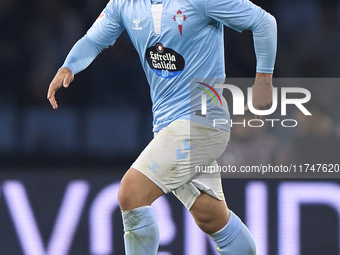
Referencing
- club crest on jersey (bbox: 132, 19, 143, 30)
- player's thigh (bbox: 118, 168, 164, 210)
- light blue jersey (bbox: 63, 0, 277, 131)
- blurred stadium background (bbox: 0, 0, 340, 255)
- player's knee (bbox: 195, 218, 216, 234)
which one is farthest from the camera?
blurred stadium background (bbox: 0, 0, 340, 255)

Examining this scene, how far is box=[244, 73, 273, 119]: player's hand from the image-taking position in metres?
3.27

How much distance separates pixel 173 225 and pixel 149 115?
656 mm

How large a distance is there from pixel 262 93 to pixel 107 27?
81cm

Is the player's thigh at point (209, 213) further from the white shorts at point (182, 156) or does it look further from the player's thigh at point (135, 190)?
the player's thigh at point (135, 190)

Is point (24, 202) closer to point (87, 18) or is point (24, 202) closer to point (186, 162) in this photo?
point (87, 18)

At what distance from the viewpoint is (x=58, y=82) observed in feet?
11.0

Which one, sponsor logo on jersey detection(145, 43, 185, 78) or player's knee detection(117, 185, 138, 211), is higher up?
→ sponsor logo on jersey detection(145, 43, 185, 78)

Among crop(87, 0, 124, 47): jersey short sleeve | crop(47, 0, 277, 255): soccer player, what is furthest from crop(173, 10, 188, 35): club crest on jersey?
crop(87, 0, 124, 47): jersey short sleeve

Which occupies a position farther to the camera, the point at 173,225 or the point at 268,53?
the point at 173,225

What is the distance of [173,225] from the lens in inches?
167

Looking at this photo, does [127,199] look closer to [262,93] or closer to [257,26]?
[262,93]

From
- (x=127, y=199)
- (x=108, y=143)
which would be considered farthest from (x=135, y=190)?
(x=108, y=143)

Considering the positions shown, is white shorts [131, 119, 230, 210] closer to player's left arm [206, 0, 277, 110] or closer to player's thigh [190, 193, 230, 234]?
player's thigh [190, 193, 230, 234]

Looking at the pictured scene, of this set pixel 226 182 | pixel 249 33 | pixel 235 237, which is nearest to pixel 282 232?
pixel 226 182
